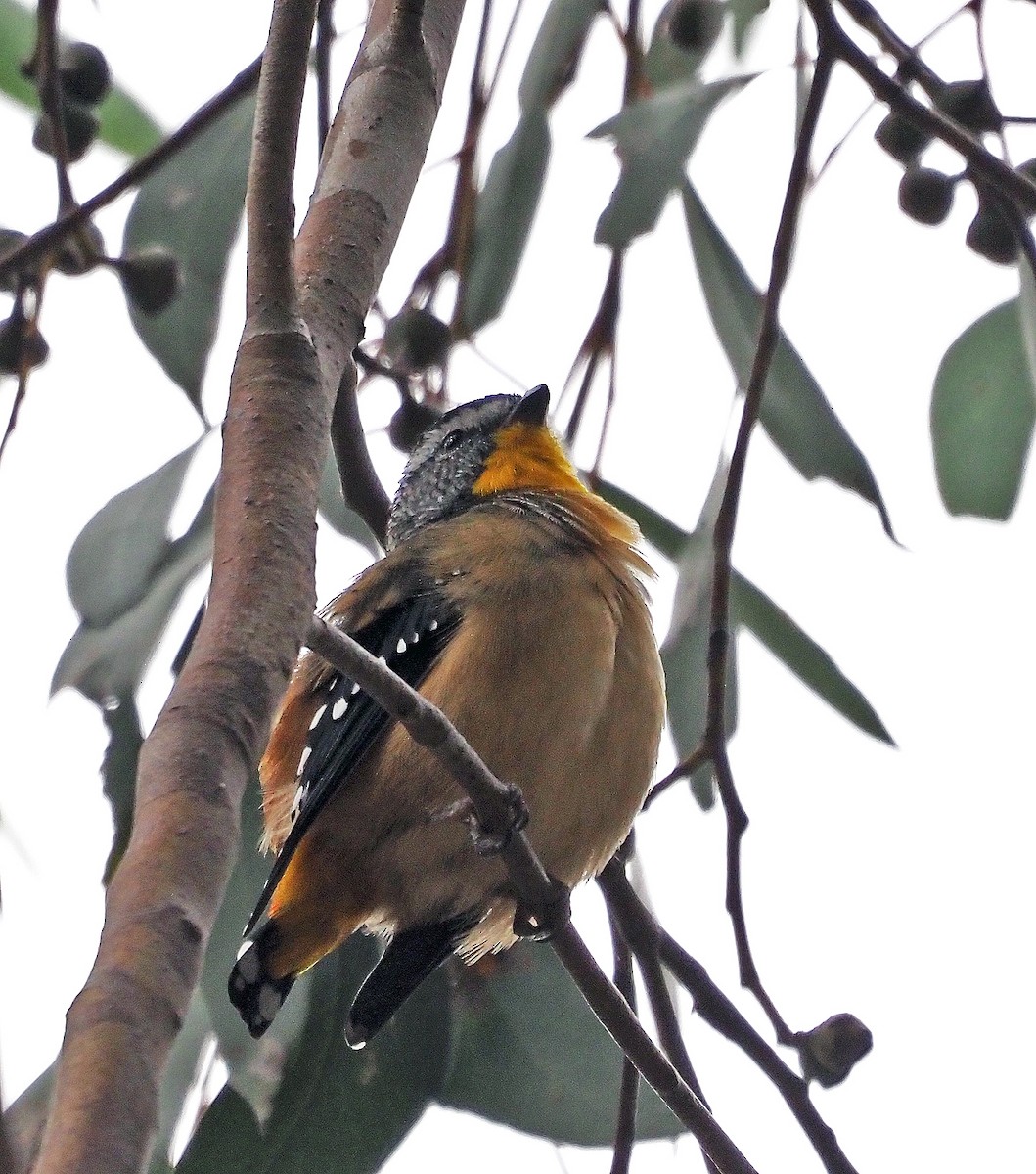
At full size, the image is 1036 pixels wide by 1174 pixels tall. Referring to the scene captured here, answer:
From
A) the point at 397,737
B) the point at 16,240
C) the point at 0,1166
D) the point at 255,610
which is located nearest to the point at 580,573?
the point at 397,737

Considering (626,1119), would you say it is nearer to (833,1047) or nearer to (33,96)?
(833,1047)

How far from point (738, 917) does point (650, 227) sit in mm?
1057

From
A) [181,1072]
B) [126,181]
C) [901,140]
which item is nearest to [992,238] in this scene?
[901,140]

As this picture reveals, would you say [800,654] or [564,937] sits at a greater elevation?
[800,654]

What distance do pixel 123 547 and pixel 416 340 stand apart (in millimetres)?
587

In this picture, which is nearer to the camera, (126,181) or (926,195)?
(126,181)

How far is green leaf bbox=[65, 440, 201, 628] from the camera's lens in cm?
256

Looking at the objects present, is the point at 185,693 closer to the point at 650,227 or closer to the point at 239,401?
the point at 239,401

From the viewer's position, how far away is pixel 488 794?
175 centimetres

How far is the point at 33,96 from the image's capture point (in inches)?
125

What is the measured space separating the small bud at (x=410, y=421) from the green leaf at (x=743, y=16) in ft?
2.94

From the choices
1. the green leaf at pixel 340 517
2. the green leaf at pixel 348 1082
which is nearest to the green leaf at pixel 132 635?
the green leaf at pixel 340 517

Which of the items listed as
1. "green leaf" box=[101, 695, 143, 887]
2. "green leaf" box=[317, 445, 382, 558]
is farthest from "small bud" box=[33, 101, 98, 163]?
"green leaf" box=[101, 695, 143, 887]

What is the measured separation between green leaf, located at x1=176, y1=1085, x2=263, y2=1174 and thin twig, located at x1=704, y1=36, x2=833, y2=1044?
0.78 m
